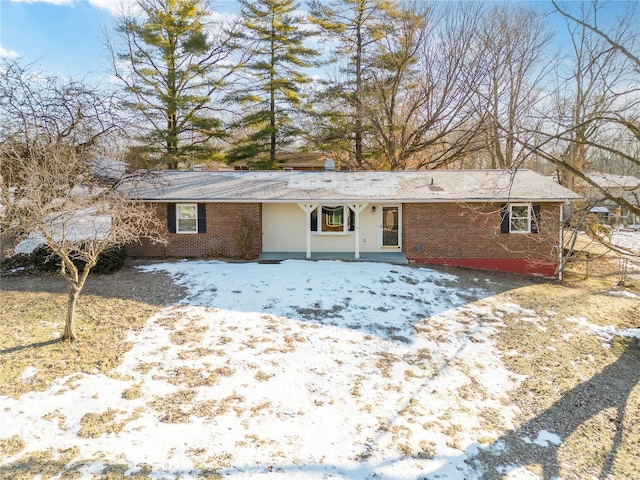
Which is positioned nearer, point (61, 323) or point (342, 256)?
point (61, 323)

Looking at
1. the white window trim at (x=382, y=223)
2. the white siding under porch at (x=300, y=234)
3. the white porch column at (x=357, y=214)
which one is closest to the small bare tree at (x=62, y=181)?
the white siding under porch at (x=300, y=234)

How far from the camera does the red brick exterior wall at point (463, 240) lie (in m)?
13.4

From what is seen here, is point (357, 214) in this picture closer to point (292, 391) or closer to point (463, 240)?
point (463, 240)

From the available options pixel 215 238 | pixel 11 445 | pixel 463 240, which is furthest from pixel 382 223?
pixel 11 445

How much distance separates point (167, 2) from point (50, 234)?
1919 centimetres

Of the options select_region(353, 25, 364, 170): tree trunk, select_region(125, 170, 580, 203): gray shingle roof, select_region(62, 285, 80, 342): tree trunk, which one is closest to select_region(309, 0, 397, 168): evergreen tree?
select_region(353, 25, 364, 170): tree trunk

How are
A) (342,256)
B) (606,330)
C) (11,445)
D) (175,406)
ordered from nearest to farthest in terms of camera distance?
1. (11,445)
2. (175,406)
3. (606,330)
4. (342,256)

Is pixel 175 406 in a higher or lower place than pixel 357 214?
lower

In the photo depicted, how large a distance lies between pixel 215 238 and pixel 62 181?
5.95 meters

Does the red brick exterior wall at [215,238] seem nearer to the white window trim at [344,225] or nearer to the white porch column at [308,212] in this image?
the white porch column at [308,212]

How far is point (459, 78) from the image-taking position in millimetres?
21328

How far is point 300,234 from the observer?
14.4 metres

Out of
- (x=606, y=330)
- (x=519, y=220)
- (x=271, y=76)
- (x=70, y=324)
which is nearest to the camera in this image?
(x=70, y=324)

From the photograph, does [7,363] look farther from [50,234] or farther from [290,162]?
[290,162]
